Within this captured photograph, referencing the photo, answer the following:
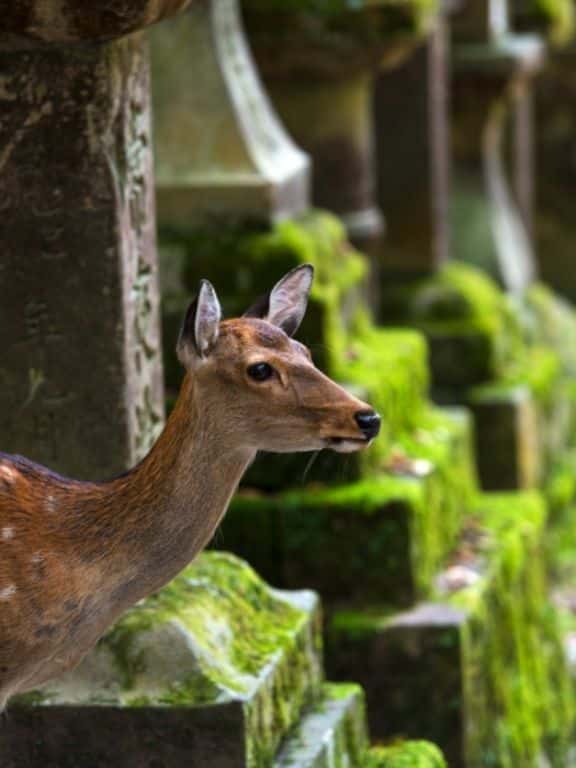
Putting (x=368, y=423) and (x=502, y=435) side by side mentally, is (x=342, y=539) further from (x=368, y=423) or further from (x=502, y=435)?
(x=368, y=423)

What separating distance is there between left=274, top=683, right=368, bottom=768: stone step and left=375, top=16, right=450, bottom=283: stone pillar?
506 centimetres

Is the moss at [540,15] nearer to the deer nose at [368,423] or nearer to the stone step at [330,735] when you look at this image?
the stone step at [330,735]

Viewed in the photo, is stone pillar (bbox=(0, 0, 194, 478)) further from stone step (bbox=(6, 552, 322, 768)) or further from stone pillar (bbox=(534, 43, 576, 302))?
stone pillar (bbox=(534, 43, 576, 302))

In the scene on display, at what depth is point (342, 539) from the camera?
777 cm

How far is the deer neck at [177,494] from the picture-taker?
16.2 feet

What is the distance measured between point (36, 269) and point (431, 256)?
5771 mm

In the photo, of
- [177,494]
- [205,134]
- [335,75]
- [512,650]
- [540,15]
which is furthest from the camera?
[540,15]

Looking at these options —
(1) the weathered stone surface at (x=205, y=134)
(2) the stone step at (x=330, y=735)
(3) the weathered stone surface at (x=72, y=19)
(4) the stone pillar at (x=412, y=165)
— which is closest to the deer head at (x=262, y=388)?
(3) the weathered stone surface at (x=72, y=19)

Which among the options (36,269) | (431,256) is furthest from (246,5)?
(36,269)

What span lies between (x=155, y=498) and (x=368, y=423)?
0.56m

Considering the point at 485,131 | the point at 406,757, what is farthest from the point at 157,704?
the point at 485,131

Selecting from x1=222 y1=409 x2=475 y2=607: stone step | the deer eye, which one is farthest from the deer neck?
x1=222 y1=409 x2=475 y2=607: stone step

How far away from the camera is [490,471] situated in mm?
10695

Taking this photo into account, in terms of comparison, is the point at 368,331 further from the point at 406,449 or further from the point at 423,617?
the point at 423,617
